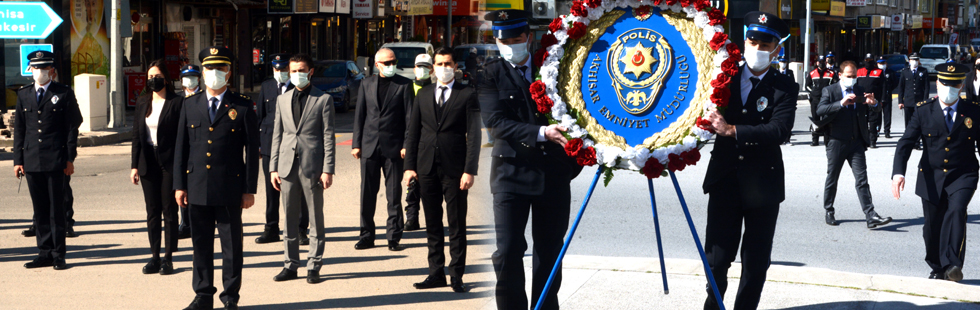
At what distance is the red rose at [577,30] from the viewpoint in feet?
14.6

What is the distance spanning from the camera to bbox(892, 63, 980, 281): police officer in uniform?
23.0ft

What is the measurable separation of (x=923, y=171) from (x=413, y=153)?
3671 mm

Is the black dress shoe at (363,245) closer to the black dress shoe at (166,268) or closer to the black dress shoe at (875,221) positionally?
the black dress shoe at (166,268)

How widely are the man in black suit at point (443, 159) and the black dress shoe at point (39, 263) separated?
2.81 m

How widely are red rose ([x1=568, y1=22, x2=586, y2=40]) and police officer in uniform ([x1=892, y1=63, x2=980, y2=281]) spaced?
3677 millimetres

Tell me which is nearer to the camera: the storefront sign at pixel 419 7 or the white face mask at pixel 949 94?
the white face mask at pixel 949 94

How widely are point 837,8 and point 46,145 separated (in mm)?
51422

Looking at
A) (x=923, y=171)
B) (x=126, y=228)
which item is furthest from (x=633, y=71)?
(x=126, y=228)

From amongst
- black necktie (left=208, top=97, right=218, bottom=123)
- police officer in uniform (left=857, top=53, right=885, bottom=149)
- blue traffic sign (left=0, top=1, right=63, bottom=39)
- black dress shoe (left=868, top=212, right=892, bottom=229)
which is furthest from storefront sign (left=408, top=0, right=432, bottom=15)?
black necktie (left=208, top=97, right=218, bottom=123)

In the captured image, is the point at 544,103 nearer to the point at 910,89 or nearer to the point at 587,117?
the point at 587,117

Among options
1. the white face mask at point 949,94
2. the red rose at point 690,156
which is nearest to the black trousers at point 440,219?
the red rose at point 690,156

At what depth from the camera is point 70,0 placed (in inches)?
864

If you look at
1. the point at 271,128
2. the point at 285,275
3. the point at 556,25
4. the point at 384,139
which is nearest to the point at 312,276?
the point at 285,275

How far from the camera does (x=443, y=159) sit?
21.7 feet
